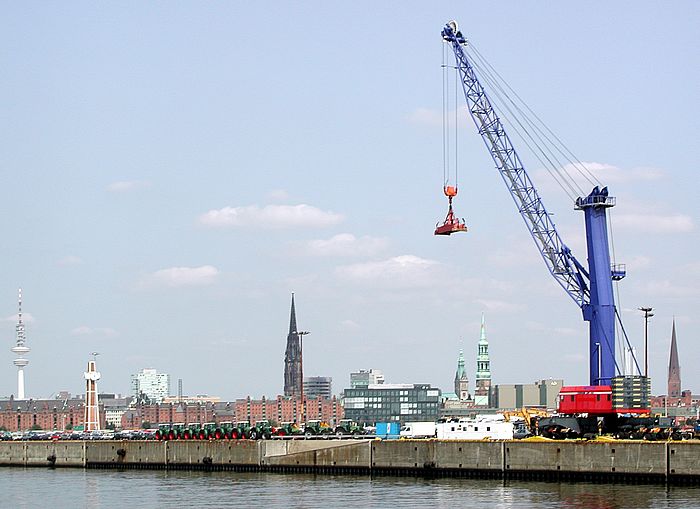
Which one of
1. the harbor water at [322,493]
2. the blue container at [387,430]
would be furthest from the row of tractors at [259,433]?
the harbor water at [322,493]

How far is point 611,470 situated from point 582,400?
22.7m

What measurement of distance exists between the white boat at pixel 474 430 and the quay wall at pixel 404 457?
4.22 m

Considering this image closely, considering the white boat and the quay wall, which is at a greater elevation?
the white boat

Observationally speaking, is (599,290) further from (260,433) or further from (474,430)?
(260,433)

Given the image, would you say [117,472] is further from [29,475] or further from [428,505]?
[428,505]

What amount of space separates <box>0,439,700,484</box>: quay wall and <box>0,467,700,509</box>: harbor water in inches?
89.8

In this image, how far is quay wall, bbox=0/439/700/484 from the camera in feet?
314

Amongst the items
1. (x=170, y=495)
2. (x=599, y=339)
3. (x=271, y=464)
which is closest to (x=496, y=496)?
(x=170, y=495)

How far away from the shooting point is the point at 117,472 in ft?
427

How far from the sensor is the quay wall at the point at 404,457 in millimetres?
95688

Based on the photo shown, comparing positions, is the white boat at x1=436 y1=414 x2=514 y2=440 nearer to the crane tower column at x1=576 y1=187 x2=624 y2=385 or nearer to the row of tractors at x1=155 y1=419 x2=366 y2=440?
the row of tractors at x1=155 y1=419 x2=366 y2=440

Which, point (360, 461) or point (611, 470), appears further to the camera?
point (360, 461)

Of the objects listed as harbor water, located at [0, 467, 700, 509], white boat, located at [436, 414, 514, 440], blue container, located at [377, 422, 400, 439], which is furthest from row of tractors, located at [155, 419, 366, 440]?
harbor water, located at [0, 467, 700, 509]

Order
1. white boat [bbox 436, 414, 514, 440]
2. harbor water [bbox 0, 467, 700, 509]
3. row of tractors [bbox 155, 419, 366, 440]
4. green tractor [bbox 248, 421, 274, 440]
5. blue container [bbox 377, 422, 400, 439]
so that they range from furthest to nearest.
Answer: green tractor [bbox 248, 421, 274, 440], row of tractors [bbox 155, 419, 366, 440], blue container [bbox 377, 422, 400, 439], white boat [bbox 436, 414, 514, 440], harbor water [bbox 0, 467, 700, 509]
